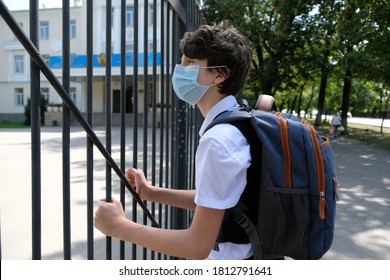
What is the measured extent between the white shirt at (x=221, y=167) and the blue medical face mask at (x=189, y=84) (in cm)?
33

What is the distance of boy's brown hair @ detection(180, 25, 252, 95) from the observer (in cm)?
144

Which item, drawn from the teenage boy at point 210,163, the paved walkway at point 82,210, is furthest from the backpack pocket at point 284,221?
the paved walkway at point 82,210

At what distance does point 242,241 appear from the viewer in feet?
4.78

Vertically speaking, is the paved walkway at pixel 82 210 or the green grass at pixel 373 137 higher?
the paved walkway at pixel 82 210

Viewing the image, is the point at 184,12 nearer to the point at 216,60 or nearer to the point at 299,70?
the point at 216,60

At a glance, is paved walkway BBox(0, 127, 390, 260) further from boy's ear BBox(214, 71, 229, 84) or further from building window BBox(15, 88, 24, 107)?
building window BBox(15, 88, 24, 107)

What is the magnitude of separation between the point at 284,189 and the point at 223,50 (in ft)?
1.91

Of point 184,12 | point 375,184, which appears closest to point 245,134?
point 184,12

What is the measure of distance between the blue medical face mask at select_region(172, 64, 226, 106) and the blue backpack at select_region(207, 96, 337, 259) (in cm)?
25

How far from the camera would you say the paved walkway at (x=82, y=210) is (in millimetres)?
A: 4102

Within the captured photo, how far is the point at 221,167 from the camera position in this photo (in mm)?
1202

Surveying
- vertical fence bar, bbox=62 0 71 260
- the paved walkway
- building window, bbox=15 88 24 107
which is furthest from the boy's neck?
building window, bbox=15 88 24 107

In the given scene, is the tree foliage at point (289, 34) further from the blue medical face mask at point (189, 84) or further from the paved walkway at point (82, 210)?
the blue medical face mask at point (189, 84)
